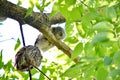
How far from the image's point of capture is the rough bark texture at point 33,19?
1882 mm

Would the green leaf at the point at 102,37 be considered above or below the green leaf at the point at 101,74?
above

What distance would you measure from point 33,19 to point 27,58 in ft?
0.80

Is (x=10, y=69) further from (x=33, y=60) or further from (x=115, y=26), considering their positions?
(x=115, y=26)

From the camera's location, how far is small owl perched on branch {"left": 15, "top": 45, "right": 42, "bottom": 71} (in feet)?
5.94

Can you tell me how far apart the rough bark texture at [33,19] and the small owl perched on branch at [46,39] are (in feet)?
0.13

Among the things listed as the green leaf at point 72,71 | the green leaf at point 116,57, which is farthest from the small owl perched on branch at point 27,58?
the green leaf at point 116,57

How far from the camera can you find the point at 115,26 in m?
1.07

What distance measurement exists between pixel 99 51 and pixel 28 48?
0.62 m

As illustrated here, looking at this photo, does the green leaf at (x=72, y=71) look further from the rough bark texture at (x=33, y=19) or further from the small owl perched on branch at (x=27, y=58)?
the rough bark texture at (x=33, y=19)

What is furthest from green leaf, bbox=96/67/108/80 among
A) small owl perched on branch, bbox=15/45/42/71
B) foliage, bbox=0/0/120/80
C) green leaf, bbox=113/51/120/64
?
small owl perched on branch, bbox=15/45/42/71

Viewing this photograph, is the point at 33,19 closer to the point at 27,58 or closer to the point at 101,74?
the point at 27,58

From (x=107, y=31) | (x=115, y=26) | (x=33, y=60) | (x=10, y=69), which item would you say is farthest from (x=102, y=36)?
(x=10, y=69)

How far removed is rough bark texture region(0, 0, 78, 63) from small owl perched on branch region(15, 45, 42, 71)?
0.14 meters

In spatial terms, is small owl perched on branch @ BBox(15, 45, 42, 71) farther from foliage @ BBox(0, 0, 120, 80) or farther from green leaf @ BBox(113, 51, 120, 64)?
green leaf @ BBox(113, 51, 120, 64)
